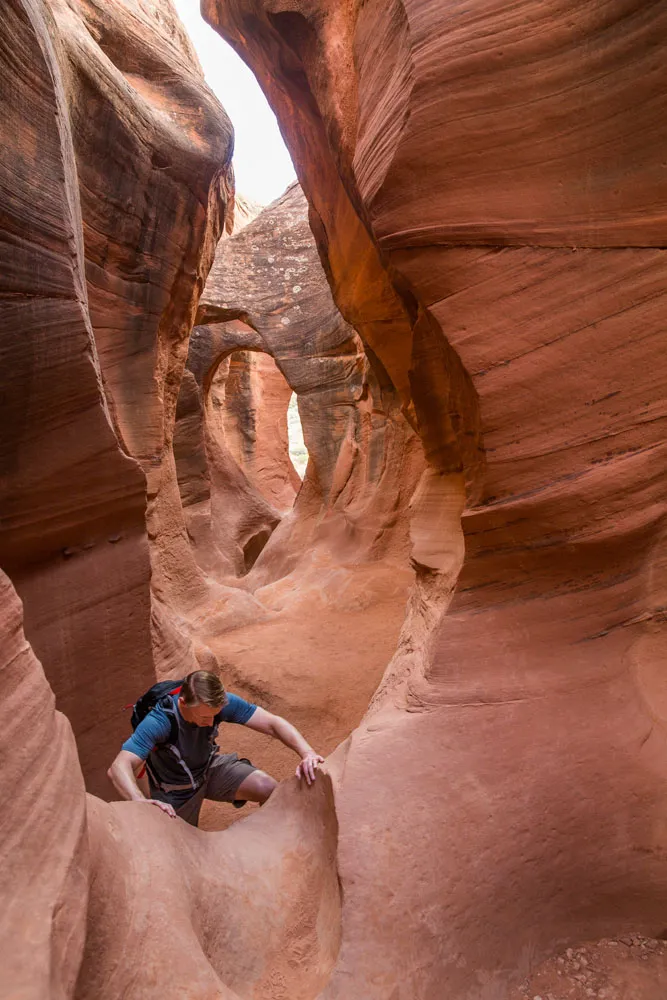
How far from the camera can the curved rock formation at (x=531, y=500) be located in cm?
224

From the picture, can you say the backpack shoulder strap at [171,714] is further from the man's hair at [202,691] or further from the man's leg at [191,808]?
the man's leg at [191,808]

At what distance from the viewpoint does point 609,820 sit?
2322mm

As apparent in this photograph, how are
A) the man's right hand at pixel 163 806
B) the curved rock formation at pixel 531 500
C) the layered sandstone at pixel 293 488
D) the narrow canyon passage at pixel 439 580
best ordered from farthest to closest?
the layered sandstone at pixel 293 488 < the man's right hand at pixel 163 806 < the curved rock formation at pixel 531 500 < the narrow canyon passage at pixel 439 580

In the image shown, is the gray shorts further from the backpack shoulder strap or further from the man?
the backpack shoulder strap

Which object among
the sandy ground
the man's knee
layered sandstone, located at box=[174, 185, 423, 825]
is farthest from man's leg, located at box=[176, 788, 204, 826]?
the sandy ground

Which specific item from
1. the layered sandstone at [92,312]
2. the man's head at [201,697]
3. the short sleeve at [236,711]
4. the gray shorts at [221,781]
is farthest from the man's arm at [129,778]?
the layered sandstone at [92,312]

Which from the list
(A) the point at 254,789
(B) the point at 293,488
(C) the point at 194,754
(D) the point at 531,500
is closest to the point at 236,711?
(C) the point at 194,754

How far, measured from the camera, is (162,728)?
2.76m

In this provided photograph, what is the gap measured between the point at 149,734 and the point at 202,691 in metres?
0.31

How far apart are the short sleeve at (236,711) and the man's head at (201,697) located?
0.17 meters

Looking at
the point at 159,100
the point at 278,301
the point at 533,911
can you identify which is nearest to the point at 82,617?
the point at 533,911

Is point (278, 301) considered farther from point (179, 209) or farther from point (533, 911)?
point (533, 911)

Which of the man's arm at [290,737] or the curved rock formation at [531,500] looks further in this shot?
the man's arm at [290,737]

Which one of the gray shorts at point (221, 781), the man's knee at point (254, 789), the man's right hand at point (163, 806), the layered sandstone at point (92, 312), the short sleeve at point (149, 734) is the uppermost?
the layered sandstone at point (92, 312)
